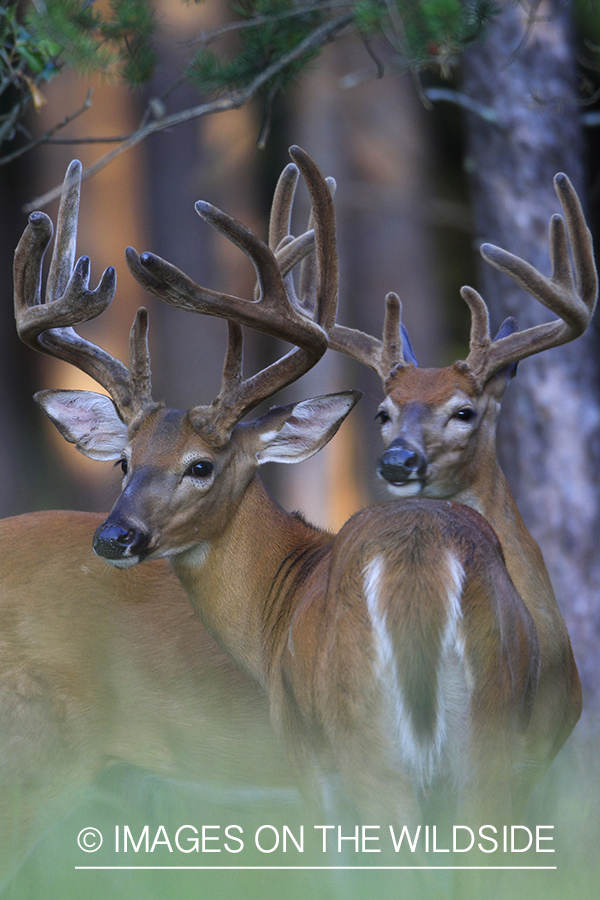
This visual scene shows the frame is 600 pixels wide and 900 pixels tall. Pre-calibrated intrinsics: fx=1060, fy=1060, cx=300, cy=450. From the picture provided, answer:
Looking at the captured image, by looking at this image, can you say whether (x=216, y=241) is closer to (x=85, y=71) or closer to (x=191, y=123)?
(x=191, y=123)

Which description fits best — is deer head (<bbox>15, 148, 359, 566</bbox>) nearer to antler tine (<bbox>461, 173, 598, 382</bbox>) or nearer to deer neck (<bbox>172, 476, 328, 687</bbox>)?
deer neck (<bbox>172, 476, 328, 687</bbox>)

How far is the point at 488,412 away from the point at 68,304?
75.5 inches

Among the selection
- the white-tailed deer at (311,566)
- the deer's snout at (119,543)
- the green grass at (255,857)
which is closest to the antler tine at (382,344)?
the white-tailed deer at (311,566)

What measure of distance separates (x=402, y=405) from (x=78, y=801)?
2248 mm

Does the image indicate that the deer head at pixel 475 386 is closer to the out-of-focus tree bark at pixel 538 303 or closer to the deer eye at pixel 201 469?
the deer eye at pixel 201 469

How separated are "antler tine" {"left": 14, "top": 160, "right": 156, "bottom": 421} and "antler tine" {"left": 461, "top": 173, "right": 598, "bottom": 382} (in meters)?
1.54

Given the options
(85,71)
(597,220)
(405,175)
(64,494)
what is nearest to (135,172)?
(405,175)

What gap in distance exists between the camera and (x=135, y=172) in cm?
1238

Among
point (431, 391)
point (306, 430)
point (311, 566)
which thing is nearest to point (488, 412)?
point (431, 391)

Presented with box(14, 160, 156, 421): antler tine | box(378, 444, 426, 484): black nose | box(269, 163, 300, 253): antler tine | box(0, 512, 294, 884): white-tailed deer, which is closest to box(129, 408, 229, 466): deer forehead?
box(14, 160, 156, 421): antler tine

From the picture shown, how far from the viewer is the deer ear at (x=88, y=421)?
461 cm

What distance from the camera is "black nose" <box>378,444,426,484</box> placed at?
4.44 meters

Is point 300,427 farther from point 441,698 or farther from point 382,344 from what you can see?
point 441,698

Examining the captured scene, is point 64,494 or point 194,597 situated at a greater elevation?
point 194,597
